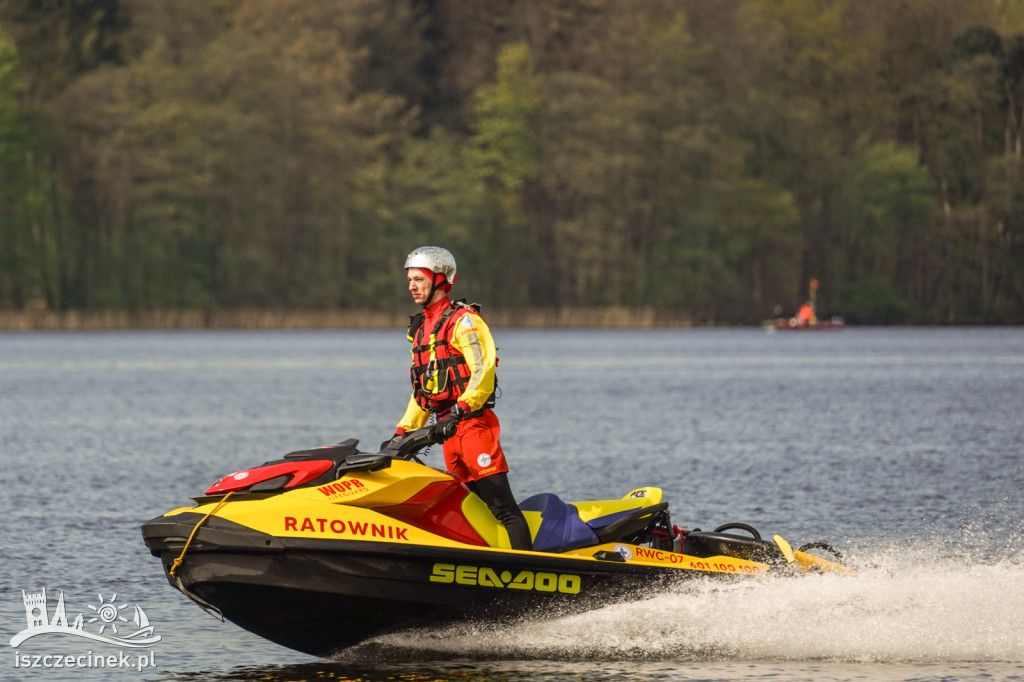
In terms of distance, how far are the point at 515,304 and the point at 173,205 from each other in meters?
19.2

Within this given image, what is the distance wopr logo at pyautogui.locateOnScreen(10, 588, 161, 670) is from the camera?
10047 millimetres

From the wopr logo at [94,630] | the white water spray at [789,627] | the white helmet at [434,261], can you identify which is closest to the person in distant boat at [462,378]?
the white helmet at [434,261]

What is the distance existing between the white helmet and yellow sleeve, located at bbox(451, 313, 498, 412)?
30 cm

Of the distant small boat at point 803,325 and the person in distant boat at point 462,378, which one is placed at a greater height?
the person in distant boat at point 462,378

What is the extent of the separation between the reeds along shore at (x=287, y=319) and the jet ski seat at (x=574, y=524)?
6828 centimetres

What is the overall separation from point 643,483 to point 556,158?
72.8 metres

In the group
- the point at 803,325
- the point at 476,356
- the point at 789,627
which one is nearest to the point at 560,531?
the point at 476,356

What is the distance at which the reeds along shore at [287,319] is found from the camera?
78312mm

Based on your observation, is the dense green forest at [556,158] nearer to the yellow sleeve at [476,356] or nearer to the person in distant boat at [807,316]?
the person in distant boat at [807,316]

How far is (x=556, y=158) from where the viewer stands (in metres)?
91.0

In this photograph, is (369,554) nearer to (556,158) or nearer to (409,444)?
(409,444)

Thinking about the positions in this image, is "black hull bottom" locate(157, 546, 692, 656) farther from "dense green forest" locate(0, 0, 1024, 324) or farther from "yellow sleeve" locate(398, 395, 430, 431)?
"dense green forest" locate(0, 0, 1024, 324)

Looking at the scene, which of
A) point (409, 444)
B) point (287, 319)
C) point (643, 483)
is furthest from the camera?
point (287, 319)

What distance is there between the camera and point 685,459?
22.0 m
